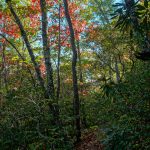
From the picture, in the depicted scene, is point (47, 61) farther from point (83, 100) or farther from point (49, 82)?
point (83, 100)

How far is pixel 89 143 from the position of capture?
35.4ft

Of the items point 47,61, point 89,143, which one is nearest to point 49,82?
point 47,61

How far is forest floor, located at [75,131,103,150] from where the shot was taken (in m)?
10.2

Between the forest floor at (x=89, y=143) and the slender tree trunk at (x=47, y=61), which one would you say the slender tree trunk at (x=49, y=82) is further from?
the forest floor at (x=89, y=143)

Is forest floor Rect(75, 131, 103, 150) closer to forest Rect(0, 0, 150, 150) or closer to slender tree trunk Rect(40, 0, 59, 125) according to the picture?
forest Rect(0, 0, 150, 150)

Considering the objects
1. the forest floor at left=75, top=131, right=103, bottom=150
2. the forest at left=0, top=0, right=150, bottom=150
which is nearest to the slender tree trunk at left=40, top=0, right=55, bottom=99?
the forest at left=0, top=0, right=150, bottom=150

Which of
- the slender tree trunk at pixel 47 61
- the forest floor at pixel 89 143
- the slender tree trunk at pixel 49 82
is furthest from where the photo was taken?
the slender tree trunk at pixel 47 61

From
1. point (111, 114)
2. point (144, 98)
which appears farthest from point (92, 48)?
point (144, 98)

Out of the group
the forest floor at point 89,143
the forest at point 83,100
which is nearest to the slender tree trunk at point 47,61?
the forest at point 83,100

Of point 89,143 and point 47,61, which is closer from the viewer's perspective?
point 89,143

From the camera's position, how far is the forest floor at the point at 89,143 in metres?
10.2

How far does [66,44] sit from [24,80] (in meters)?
7.64

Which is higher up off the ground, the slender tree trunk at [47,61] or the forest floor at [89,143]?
the slender tree trunk at [47,61]

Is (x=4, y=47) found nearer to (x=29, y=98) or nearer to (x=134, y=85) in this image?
(x=29, y=98)
